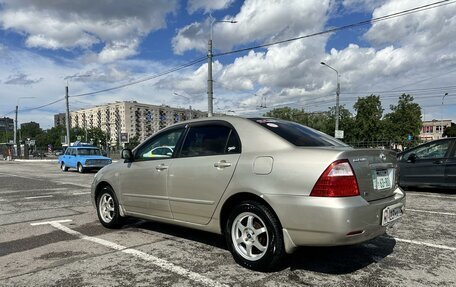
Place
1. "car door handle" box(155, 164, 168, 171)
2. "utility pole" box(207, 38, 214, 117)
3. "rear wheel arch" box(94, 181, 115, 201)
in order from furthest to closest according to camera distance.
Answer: "utility pole" box(207, 38, 214, 117)
"rear wheel arch" box(94, 181, 115, 201)
"car door handle" box(155, 164, 168, 171)

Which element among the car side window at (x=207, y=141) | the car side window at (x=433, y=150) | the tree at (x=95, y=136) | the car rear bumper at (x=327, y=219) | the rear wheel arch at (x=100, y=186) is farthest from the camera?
the tree at (x=95, y=136)

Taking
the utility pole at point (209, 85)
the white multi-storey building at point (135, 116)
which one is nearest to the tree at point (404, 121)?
the utility pole at point (209, 85)

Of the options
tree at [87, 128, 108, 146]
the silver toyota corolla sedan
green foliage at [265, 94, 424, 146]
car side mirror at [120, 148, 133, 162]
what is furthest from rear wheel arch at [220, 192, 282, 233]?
tree at [87, 128, 108, 146]

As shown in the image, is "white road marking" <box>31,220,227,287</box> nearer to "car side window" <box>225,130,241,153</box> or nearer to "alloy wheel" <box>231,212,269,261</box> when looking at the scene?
"alloy wheel" <box>231,212,269,261</box>

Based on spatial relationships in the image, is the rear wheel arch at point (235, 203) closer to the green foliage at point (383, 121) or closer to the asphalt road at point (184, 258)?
the asphalt road at point (184, 258)

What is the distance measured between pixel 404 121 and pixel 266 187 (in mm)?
56959

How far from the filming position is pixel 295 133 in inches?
169

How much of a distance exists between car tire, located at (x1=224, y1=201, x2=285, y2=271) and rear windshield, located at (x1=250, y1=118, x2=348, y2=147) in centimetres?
82

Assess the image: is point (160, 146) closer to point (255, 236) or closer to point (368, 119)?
point (255, 236)

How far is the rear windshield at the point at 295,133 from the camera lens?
161 inches

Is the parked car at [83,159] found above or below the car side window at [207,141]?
below

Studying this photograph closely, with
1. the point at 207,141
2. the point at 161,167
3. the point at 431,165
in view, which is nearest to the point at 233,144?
the point at 207,141

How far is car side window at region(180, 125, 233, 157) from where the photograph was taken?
14.4ft

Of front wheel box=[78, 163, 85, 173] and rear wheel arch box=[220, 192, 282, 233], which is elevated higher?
rear wheel arch box=[220, 192, 282, 233]
